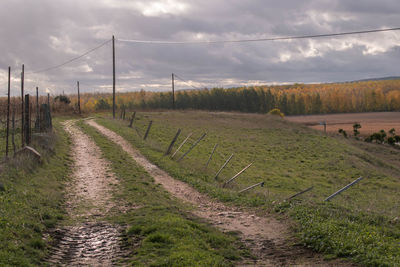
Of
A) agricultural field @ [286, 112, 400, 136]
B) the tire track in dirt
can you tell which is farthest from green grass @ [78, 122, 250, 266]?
agricultural field @ [286, 112, 400, 136]

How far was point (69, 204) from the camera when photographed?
11078 mm

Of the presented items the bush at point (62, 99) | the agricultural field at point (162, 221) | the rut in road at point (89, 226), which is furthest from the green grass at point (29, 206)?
the bush at point (62, 99)

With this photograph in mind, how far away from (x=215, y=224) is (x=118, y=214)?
266cm

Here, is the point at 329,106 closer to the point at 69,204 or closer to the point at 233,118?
the point at 233,118

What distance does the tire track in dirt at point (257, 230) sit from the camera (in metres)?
7.02

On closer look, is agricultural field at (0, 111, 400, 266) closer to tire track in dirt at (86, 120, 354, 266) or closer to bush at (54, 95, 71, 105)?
tire track in dirt at (86, 120, 354, 266)

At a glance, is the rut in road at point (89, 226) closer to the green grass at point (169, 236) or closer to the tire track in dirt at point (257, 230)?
the green grass at point (169, 236)

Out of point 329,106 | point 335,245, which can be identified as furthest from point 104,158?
point 329,106

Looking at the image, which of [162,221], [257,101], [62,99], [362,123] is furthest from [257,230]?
[257,101]

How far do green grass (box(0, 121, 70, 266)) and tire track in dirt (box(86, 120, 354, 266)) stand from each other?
378 cm

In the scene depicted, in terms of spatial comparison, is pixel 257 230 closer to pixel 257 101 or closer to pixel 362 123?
pixel 362 123

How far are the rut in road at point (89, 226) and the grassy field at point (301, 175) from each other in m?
3.46

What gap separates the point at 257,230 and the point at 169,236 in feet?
7.32

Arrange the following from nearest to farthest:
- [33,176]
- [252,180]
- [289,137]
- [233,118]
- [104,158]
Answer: [33,176] < [104,158] < [252,180] < [289,137] < [233,118]
